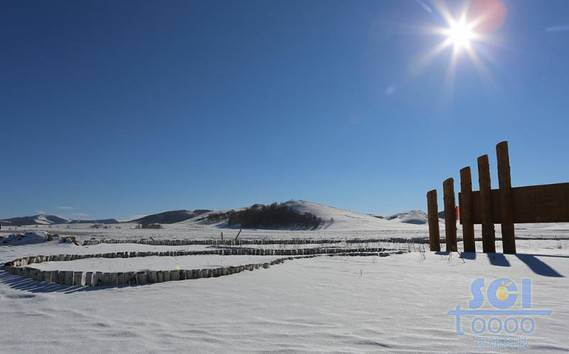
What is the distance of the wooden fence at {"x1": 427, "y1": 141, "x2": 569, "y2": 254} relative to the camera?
512 inches

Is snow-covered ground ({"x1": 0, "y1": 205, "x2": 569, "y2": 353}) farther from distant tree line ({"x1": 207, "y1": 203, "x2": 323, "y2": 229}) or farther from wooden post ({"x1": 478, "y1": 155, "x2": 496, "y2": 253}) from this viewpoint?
distant tree line ({"x1": 207, "y1": 203, "x2": 323, "y2": 229})

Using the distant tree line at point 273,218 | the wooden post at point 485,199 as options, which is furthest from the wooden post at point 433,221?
the distant tree line at point 273,218

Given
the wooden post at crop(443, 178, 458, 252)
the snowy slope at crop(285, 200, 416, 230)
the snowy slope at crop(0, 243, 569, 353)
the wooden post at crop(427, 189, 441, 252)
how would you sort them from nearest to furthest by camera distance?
the snowy slope at crop(0, 243, 569, 353), the wooden post at crop(443, 178, 458, 252), the wooden post at crop(427, 189, 441, 252), the snowy slope at crop(285, 200, 416, 230)

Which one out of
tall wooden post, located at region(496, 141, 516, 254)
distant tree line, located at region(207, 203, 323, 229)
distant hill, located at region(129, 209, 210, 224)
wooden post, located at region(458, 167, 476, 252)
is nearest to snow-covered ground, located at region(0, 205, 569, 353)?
tall wooden post, located at region(496, 141, 516, 254)

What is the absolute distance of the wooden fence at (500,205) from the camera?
1301 cm

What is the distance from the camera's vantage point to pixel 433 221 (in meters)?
15.8

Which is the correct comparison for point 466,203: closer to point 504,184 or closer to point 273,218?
point 504,184

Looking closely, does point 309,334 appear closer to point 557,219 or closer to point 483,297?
point 483,297

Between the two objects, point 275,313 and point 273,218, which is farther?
point 273,218

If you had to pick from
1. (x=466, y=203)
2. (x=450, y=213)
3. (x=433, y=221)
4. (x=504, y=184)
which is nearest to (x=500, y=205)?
(x=504, y=184)

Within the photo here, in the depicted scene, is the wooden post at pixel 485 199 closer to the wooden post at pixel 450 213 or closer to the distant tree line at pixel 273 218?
the wooden post at pixel 450 213

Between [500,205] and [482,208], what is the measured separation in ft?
1.99

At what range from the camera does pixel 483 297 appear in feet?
20.5

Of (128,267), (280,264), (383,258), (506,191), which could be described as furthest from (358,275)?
(506,191)
